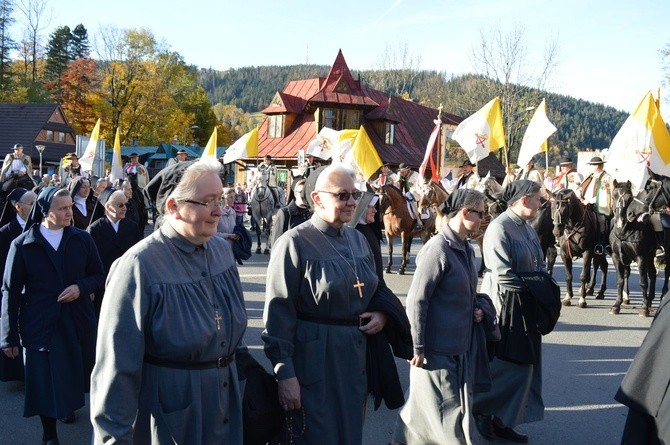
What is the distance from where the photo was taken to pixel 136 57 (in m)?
63.8

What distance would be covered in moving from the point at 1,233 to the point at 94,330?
2224mm

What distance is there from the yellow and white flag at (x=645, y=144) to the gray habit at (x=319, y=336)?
855 cm

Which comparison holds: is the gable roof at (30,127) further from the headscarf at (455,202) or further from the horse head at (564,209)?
the headscarf at (455,202)

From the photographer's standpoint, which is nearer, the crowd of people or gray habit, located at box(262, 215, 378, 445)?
the crowd of people

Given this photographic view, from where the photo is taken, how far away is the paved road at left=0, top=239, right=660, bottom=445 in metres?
5.59

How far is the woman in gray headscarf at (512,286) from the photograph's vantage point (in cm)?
524

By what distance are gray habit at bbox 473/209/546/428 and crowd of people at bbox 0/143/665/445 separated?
13 millimetres

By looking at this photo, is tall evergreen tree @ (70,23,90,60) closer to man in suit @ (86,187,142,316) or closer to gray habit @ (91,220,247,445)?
man in suit @ (86,187,142,316)

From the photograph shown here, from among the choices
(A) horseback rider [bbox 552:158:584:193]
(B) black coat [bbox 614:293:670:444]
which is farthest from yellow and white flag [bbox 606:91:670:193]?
(B) black coat [bbox 614:293:670:444]

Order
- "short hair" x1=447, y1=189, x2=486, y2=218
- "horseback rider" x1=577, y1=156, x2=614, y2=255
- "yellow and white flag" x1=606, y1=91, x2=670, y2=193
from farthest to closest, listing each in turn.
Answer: "horseback rider" x1=577, y1=156, x2=614, y2=255, "yellow and white flag" x1=606, y1=91, x2=670, y2=193, "short hair" x1=447, y1=189, x2=486, y2=218

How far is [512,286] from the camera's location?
203 inches

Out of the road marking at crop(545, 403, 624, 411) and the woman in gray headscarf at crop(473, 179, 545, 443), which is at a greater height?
the woman in gray headscarf at crop(473, 179, 545, 443)

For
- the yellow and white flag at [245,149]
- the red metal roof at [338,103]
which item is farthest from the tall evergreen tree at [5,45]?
the yellow and white flag at [245,149]

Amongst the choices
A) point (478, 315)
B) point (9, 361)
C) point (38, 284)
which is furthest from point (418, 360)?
point (9, 361)
